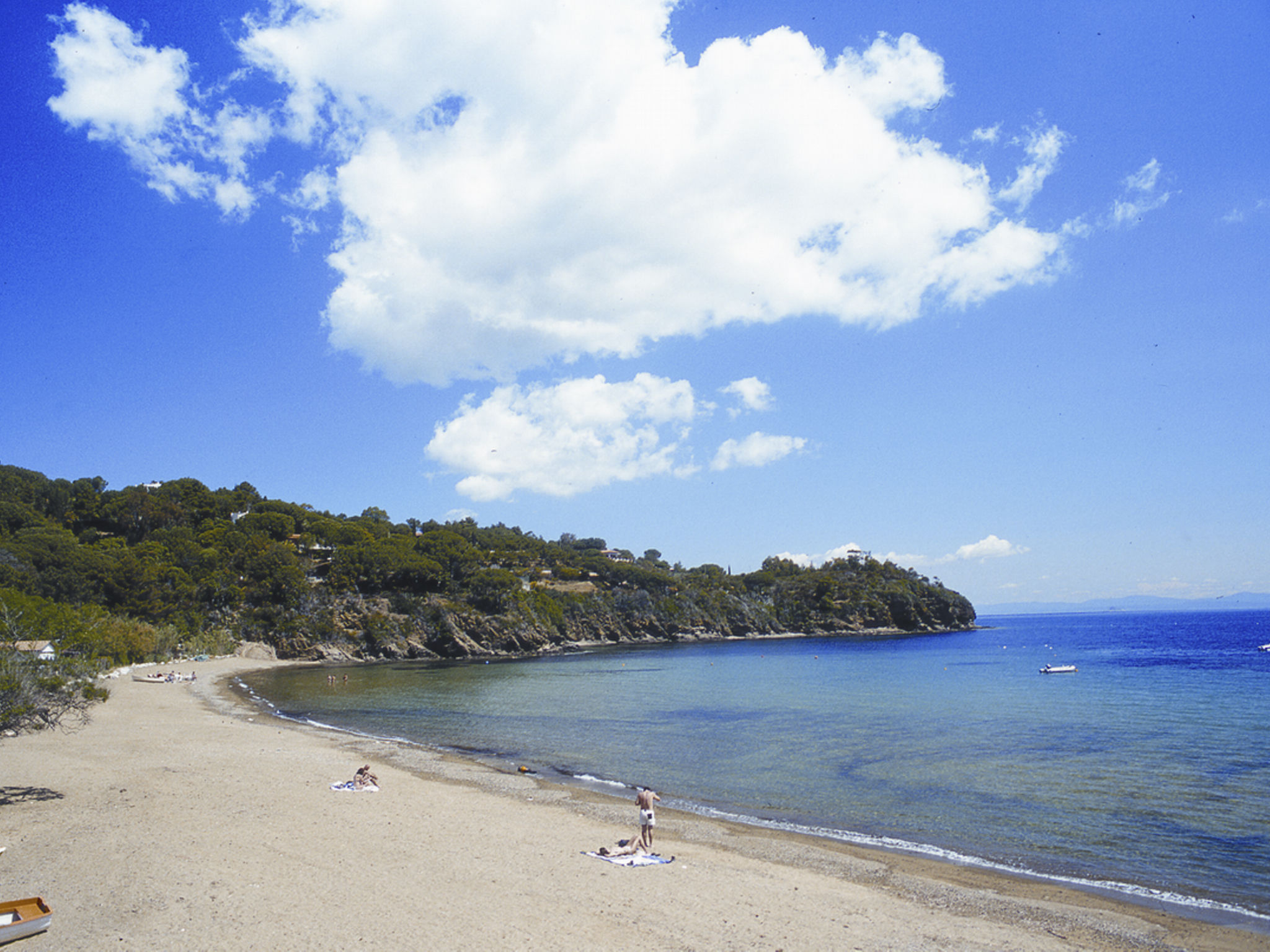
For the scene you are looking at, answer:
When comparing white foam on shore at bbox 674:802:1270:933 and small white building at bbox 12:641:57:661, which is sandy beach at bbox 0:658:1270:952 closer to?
white foam on shore at bbox 674:802:1270:933

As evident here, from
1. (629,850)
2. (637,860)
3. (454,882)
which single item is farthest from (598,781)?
(454,882)

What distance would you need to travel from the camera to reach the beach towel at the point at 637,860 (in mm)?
13859

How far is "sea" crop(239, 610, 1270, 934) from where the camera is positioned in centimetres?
1620

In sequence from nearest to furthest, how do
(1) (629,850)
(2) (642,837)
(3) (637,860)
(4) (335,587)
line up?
1. (3) (637,860)
2. (1) (629,850)
3. (2) (642,837)
4. (4) (335,587)

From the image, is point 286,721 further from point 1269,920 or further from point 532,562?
point 532,562

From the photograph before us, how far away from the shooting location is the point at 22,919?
9188mm

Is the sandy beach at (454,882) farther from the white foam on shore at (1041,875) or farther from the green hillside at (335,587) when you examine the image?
the green hillside at (335,587)

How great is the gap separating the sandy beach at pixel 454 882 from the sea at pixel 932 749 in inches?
95.5

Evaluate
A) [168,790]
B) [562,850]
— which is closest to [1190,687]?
[562,850]

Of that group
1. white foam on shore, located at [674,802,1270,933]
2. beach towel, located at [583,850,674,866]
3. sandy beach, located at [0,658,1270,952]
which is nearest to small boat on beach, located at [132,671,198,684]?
sandy beach, located at [0,658,1270,952]

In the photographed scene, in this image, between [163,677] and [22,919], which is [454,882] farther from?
[163,677]

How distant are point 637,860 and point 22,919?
32.5 ft

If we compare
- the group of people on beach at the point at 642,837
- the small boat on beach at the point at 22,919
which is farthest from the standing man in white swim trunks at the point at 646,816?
the small boat on beach at the point at 22,919

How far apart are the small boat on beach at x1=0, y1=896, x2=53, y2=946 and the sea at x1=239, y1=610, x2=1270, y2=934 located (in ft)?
49.7
